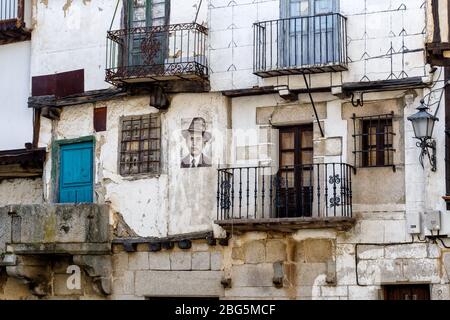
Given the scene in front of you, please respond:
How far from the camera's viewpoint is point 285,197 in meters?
16.7

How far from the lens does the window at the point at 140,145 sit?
58.3 ft

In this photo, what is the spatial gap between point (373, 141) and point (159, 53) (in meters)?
3.67

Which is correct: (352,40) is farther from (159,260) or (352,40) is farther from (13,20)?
(13,20)

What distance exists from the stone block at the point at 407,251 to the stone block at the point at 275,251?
1569 mm

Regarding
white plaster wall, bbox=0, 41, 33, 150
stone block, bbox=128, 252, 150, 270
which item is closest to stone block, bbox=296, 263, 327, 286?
stone block, bbox=128, 252, 150, 270

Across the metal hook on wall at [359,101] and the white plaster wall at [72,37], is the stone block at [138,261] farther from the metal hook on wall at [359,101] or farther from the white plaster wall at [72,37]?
the metal hook on wall at [359,101]

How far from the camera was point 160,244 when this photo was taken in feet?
57.0

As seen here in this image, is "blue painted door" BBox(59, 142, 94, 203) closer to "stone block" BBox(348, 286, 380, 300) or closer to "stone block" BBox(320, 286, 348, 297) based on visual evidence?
"stone block" BBox(320, 286, 348, 297)

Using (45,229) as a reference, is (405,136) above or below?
above

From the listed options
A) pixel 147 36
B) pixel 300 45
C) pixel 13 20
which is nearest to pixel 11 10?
pixel 13 20

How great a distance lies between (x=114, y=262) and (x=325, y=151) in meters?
3.89

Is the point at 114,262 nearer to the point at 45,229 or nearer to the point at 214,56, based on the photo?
the point at 45,229

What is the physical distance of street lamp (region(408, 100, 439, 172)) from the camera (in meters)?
15.1
